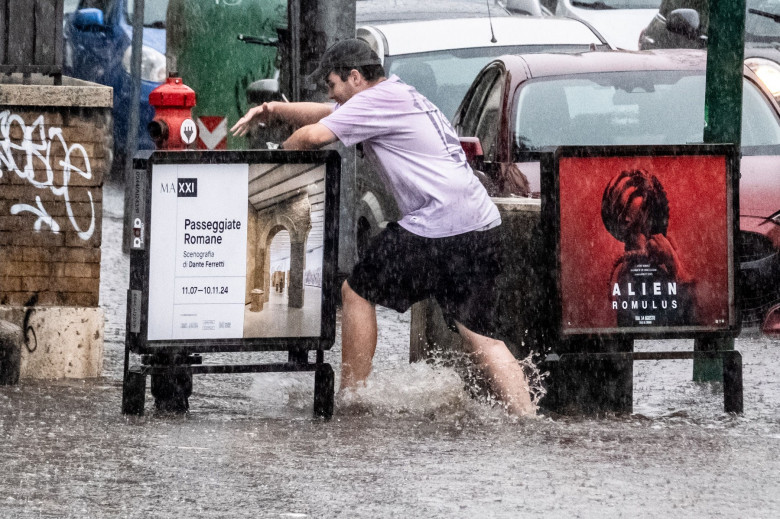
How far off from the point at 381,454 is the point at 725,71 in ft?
10.0

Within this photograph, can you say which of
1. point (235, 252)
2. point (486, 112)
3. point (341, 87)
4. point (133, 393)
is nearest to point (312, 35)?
point (486, 112)

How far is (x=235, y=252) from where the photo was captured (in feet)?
23.6

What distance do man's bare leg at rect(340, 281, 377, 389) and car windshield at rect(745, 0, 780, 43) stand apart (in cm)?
766

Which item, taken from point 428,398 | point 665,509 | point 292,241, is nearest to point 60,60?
point 292,241

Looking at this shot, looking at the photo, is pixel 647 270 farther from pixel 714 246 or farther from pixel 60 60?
pixel 60 60

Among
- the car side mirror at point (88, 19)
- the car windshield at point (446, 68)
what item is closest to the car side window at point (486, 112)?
the car windshield at point (446, 68)

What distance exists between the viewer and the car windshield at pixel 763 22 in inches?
563

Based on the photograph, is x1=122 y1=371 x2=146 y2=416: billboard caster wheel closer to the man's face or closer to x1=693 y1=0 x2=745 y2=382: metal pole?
the man's face

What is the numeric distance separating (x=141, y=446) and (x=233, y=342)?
2.65 feet

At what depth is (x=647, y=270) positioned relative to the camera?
7480 millimetres

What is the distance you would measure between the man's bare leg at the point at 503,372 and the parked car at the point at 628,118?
239cm

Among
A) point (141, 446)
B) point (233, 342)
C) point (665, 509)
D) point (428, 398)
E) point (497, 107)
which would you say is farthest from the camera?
point (497, 107)

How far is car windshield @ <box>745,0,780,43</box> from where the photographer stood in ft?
46.9

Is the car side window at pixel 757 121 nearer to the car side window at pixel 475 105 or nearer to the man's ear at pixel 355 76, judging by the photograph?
the car side window at pixel 475 105
